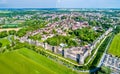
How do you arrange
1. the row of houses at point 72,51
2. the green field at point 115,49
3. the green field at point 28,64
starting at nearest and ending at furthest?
the green field at point 28,64, the row of houses at point 72,51, the green field at point 115,49

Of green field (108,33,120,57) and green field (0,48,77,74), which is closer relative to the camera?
green field (0,48,77,74)

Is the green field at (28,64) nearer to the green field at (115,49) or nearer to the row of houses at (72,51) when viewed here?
the row of houses at (72,51)

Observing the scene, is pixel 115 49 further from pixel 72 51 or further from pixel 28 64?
pixel 28 64

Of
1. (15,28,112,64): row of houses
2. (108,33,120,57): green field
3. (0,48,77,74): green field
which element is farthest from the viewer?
(108,33,120,57): green field

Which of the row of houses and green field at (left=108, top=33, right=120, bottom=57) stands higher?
the row of houses

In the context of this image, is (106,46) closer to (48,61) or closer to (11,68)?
(48,61)

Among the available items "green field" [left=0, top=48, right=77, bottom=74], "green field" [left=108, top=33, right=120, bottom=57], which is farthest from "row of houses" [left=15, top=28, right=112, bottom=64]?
"green field" [left=108, top=33, right=120, bottom=57]

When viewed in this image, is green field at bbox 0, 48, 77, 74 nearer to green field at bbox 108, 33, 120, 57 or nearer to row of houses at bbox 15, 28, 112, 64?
row of houses at bbox 15, 28, 112, 64

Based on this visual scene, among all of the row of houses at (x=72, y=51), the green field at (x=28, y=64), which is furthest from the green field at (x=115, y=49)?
the green field at (x=28, y=64)

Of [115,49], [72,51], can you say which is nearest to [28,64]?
[72,51]
